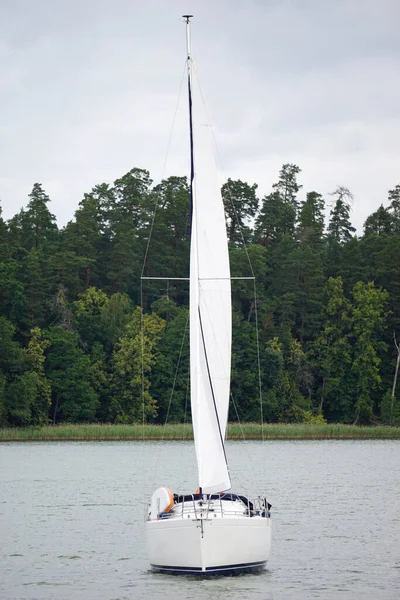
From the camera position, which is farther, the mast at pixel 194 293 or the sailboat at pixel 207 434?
the mast at pixel 194 293

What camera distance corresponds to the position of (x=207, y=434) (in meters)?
25.1

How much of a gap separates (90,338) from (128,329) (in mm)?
4767

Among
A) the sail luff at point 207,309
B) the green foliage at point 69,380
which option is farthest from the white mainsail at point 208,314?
the green foliage at point 69,380

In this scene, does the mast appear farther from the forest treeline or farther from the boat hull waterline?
the forest treeline

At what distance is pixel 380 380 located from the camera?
362 feet

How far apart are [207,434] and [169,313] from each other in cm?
8976

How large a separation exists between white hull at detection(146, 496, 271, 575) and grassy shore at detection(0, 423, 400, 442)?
54.2m

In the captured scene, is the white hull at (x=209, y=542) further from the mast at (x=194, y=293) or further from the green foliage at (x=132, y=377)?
the green foliage at (x=132, y=377)

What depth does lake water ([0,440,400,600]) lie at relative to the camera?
83.0ft

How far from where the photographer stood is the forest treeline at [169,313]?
99688 millimetres

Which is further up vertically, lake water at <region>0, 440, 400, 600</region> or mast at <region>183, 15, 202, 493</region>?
mast at <region>183, 15, 202, 493</region>

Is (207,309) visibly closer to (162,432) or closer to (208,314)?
(208,314)

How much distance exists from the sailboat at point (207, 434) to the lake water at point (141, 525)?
844 millimetres

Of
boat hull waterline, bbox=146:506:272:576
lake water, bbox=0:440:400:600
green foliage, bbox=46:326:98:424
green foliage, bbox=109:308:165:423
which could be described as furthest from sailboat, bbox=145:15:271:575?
green foliage, bbox=46:326:98:424
